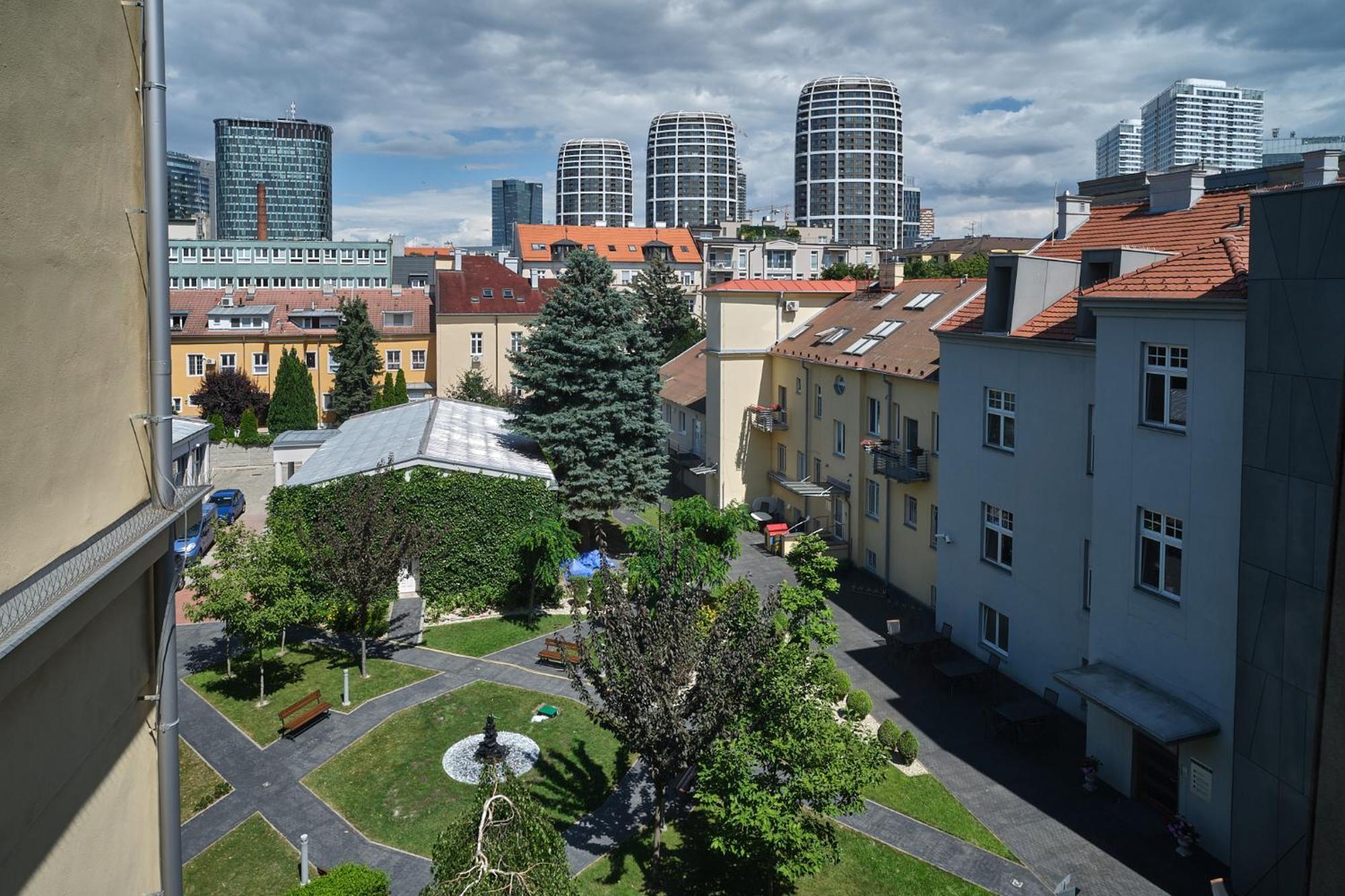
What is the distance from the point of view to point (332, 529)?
843 inches

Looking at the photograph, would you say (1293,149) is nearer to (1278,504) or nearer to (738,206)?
(1278,504)

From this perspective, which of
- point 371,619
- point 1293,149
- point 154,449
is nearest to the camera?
point 154,449

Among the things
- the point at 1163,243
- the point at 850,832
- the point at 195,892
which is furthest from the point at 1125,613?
the point at 195,892

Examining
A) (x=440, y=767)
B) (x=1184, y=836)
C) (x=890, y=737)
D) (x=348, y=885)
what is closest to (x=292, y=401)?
(x=440, y=767)

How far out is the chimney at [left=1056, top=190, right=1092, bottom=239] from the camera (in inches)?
949

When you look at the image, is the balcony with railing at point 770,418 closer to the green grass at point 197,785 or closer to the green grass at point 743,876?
the green grass at point 743,876

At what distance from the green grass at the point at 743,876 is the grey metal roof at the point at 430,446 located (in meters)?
13.7

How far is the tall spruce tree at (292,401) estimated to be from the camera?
52969mm

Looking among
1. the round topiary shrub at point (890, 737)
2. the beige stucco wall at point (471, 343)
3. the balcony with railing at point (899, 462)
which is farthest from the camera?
the beige stucco wall at point (471, 343)

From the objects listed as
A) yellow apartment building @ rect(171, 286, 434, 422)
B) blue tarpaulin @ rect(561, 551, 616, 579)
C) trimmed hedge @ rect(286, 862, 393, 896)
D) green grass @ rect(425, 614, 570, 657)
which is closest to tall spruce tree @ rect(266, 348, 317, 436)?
yellow apartment building @ rect(171, 286, 434, 422)

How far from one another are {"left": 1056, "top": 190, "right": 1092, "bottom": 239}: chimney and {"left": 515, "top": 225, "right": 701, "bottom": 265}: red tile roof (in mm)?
73284

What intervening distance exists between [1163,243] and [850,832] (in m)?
14.6

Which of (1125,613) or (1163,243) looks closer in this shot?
(1125,613)

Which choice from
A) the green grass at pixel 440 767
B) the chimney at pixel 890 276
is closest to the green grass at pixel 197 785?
the green grass at pixel 440 767
